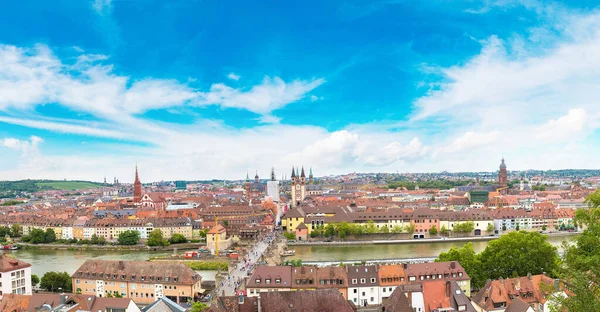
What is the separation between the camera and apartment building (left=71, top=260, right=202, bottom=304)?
24156 mm

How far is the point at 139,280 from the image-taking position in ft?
81.1

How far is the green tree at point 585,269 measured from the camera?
9969 mm

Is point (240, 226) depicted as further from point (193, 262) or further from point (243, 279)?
point (243, 279)

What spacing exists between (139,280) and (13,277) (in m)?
5.47

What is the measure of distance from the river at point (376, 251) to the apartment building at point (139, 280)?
1453cm

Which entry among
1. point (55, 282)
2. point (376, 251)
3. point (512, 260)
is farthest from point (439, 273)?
point (376, 251)

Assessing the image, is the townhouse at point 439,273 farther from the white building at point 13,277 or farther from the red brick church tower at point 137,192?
the red brick church tower at point 137,192

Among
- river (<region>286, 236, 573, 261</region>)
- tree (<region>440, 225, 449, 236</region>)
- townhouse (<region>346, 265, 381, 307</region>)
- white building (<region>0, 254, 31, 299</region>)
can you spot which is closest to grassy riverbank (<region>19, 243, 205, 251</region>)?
river (<region>286, 236, 573, 261</region>)

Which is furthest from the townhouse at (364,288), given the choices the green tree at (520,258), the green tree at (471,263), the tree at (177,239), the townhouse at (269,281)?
the tree at (177,239)

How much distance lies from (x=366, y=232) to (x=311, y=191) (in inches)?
2484

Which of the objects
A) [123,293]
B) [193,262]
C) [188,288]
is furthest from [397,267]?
[193,262]

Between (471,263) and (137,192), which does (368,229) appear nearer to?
(471,263)

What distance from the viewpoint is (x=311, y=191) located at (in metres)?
112

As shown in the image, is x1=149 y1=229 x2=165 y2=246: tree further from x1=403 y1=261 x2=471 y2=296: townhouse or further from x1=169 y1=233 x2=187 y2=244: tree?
x1=403 y1=261 x2=471 y2=296: townhouse
